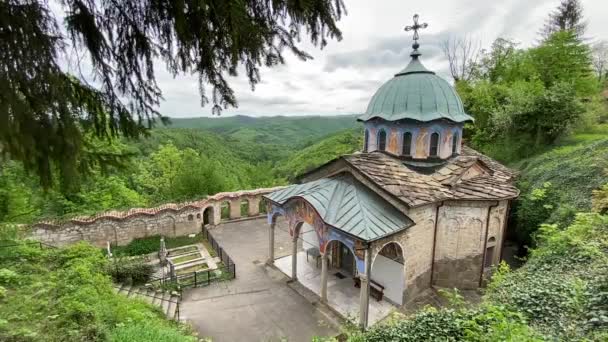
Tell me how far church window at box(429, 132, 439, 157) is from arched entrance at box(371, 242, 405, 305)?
5159mm

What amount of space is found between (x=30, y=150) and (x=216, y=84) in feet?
6.95

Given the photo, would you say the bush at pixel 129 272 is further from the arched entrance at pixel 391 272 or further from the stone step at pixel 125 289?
the arched entrance at pixel 391 272

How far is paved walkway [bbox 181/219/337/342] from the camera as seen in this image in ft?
32.9

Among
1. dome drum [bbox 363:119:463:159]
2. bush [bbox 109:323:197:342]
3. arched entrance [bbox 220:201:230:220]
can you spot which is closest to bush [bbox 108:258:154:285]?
bush [bbox 109:323:197:342]

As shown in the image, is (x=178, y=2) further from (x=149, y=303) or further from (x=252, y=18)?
(x=149, y=303)

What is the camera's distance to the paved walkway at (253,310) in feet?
32.9

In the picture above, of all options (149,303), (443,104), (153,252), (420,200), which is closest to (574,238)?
(420,200)

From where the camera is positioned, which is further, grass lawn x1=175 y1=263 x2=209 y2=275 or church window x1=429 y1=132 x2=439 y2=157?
grass lawn x1=175 y1=263 x2=209 y2=275

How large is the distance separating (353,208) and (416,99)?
269 inches

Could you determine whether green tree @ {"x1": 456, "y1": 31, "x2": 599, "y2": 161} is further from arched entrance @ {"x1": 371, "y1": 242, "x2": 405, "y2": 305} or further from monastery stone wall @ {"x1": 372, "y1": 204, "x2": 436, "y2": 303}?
arched entrance @ {"x1": 371, "y1": 242, "x2": 405, "y2": 305}

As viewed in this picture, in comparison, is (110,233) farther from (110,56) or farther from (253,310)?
(110,56)

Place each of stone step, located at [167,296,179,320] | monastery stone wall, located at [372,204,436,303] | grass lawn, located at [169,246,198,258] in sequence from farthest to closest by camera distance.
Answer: grass lawn, located at [169,246,198,258] < monastery stone wall, located at [372,204,436,303] < stone step, located at [167,296,179,320]

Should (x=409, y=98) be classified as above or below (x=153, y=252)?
above

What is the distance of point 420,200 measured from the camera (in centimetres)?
1091
